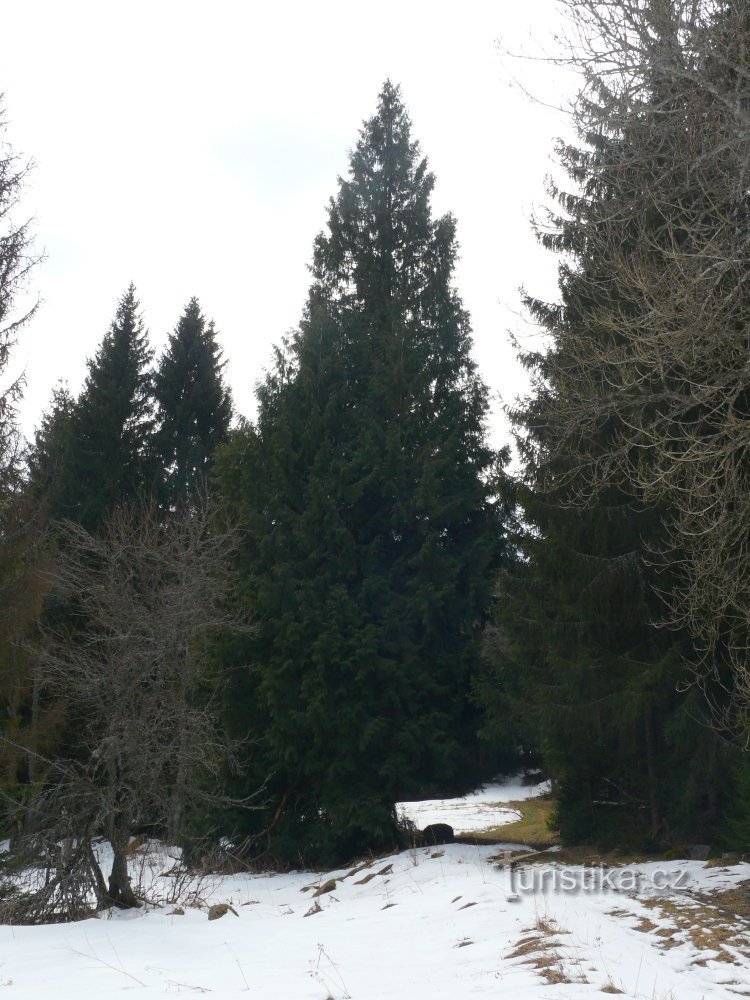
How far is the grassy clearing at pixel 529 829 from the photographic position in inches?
552

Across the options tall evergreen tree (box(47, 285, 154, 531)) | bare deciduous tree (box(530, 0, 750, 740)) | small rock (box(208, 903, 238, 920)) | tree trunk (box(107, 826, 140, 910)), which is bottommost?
small rock (box(208, 903, 238, 920))

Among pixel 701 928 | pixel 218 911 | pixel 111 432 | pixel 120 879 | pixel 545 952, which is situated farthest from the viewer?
pixel 111 432

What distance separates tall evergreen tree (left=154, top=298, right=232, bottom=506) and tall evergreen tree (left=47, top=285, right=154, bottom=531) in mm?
880

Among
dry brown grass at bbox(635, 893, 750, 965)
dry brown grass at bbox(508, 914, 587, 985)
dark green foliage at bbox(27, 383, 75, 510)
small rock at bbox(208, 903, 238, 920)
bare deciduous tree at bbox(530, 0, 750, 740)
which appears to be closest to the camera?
dry brown grass at bbox(508, 914, 587, 985)

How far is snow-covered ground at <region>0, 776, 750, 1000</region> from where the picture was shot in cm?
562

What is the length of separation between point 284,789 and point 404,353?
7.50m

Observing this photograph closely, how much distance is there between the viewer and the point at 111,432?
82.1 feet

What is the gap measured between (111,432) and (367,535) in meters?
12.9

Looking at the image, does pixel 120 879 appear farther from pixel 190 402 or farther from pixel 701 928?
pixel 190 402

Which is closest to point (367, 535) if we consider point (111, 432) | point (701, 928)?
point (701, 928)

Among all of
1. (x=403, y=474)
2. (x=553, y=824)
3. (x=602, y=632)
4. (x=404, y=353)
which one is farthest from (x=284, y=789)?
(x=404, y=353)

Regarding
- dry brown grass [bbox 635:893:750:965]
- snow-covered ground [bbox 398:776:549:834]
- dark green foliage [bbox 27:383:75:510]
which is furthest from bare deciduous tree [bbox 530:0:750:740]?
dark green foliage [bbox 27:383:75:510]

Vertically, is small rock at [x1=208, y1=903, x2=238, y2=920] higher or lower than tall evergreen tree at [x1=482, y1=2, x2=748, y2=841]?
A: lower

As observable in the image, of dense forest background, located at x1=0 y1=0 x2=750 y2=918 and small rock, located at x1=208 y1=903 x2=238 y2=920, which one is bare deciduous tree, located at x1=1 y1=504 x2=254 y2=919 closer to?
dense forest background, located at x1=0 y1=0 x2=750 y2=918
